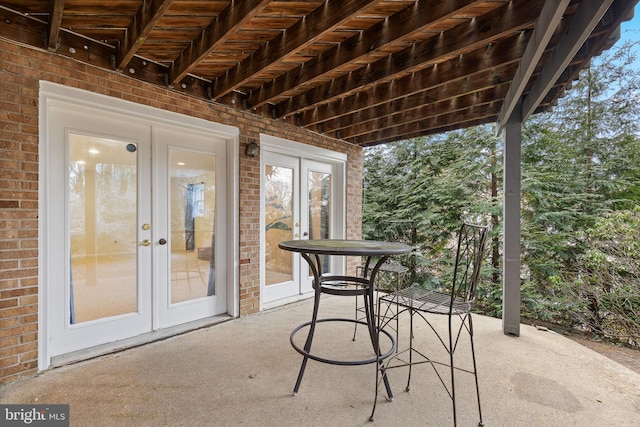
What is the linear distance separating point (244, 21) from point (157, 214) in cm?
198

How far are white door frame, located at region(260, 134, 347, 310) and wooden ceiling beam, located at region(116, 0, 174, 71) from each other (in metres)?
1.62

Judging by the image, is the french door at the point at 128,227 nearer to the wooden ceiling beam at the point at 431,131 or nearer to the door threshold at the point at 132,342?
the door threshold at the point at 132,342

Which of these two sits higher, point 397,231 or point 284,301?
point 397,231

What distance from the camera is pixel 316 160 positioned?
15.1 feet

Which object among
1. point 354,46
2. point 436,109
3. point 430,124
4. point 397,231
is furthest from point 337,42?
point 397,231

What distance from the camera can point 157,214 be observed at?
290 cm

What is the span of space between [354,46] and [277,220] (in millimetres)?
2445

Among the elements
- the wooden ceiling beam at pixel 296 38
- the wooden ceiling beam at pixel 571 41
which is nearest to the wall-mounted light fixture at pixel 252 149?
the wooden ceiling beam at pixel 296 38

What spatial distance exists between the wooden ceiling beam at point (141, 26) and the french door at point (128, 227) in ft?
1.80

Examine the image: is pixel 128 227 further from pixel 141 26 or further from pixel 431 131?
pixel 431 131

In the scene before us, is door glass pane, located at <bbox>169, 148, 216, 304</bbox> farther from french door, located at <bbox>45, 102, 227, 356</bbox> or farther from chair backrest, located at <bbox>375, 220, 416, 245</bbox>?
chair backrest, located at <bbox>375, 220, 416, 245</bbox>

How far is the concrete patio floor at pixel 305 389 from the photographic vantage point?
175cm

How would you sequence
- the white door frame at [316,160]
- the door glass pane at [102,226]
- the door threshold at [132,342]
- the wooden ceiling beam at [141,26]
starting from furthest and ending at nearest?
the white door frame at [316,160] → the door glass pane at [102,226] → the door threshold at [132,342] → the wooden ceiling beam at [141,26]

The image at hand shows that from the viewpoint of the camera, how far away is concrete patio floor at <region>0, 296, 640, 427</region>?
1.75 m
